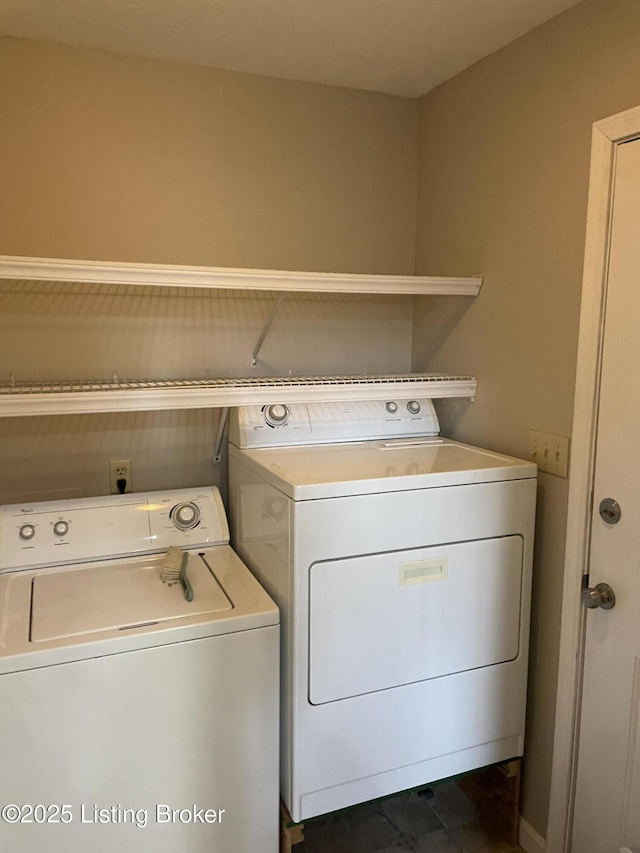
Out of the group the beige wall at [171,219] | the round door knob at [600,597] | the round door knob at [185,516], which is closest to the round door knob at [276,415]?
the beige wall at [171,219]

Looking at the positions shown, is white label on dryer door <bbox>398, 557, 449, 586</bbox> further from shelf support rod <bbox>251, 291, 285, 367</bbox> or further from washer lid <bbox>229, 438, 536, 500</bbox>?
shelf support rod <bbox>251, 291, 285, 367</bbox>

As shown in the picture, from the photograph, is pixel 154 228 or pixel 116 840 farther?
pixel 154 228

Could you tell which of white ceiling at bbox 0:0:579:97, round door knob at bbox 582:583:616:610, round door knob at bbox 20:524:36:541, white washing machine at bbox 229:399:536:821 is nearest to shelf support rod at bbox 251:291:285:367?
white washing machine at bbox 229:399:536:821

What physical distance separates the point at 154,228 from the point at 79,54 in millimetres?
536

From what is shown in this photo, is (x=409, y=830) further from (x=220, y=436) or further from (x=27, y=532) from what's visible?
(x=27, y=532)

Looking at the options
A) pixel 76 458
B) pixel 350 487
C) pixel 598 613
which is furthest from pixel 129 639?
pixel 598 613

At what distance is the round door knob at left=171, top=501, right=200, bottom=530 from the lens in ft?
6.48

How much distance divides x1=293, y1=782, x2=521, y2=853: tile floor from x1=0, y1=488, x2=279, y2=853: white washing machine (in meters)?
0.43

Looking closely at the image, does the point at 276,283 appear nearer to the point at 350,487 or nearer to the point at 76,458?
the point at 350,487

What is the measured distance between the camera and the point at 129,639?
143 centimetres

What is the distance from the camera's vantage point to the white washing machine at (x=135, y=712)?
4.49 ft

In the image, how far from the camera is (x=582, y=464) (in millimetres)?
1645

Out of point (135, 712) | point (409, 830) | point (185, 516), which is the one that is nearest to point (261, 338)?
point (185, 516)

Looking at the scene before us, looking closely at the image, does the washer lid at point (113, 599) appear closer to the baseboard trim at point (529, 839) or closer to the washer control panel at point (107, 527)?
the washer control panel at point (107, 527)
